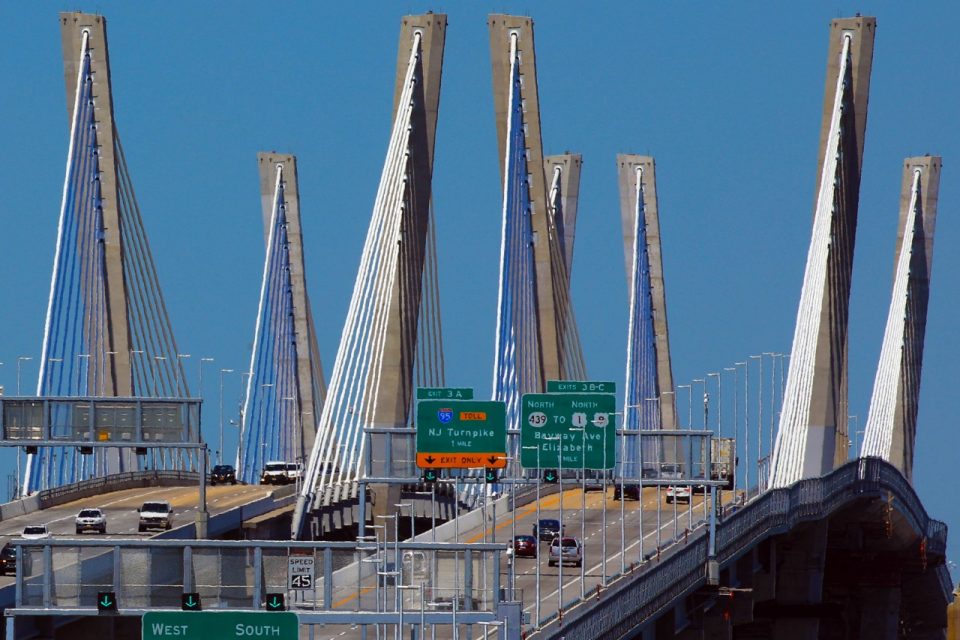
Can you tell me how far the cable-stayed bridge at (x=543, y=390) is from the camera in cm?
8525

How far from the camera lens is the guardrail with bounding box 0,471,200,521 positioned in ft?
362

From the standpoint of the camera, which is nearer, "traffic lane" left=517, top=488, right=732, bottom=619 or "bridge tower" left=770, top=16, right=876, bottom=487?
"traffic lane" left=517, top=488, right=732, bottom=619

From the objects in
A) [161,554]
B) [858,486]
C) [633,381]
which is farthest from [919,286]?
[161,554]

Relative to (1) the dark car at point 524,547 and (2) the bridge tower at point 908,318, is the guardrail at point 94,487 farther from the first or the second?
(2) the bridge tower at point 908,318

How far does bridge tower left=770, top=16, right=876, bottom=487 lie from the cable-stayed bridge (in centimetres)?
10

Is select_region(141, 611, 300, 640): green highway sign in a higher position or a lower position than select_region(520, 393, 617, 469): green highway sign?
lower

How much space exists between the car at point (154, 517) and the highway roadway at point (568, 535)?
37.5ft

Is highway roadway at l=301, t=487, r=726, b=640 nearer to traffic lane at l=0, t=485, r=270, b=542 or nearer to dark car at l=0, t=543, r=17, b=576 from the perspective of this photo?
traffic lane at l=0, t=485, r=270, b=542

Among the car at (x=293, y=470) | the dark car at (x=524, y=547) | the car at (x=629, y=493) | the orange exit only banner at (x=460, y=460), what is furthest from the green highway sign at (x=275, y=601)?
the car at (x=293, y=470)

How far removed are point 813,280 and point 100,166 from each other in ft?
89.5

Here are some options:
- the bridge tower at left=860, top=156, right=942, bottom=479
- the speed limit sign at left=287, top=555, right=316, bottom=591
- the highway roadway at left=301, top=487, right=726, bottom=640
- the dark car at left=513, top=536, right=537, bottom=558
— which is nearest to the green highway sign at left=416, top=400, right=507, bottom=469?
the highway roadway at left=301, top=487, right=726, bottom=640

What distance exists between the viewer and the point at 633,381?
131m

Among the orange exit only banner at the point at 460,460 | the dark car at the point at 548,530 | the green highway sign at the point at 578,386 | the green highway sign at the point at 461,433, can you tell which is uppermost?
the green highway sign at the point at 578,386

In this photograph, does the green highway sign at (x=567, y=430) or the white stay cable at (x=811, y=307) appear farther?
the white stay cable at (x=811, y=307)
